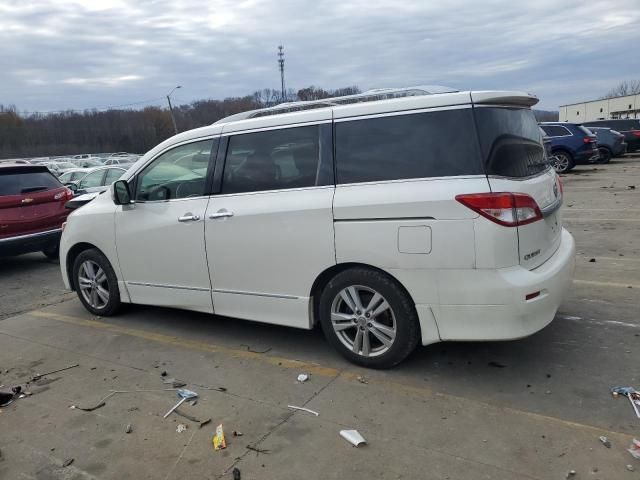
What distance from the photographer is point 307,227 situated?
404cm

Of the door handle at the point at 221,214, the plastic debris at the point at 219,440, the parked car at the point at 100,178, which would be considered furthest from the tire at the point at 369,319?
the parked car at the point at 100,178

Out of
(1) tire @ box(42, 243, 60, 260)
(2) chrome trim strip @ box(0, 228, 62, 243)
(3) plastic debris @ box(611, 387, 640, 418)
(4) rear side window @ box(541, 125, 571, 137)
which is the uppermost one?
(4) rear side window @ box(541, 125, 571, 137)

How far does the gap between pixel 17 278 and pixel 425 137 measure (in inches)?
281

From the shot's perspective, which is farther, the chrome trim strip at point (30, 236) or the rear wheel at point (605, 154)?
the rear wheel at point (605, 154)

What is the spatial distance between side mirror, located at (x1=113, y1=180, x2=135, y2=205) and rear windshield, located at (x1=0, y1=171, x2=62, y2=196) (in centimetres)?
445

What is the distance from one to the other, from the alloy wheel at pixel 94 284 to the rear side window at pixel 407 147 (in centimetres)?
310

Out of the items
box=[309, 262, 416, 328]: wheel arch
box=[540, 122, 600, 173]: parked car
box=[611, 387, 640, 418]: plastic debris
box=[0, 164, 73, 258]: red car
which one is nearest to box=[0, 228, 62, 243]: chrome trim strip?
box=[0, 164, 73, 258]: red car

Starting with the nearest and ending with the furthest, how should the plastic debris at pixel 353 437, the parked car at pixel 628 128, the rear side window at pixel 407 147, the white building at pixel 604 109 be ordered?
the plastic debris at pixel 353 437, the rear side window at pixel 407 147, the parked car at pixel 628 128, the white building at pixel 604 109

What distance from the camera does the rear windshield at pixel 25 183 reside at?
28.1ft

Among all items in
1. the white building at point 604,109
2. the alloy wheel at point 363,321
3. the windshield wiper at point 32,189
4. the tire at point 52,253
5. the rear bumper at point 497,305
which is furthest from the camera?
the white building at point 604,109

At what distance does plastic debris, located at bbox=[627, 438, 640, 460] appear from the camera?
2.84m

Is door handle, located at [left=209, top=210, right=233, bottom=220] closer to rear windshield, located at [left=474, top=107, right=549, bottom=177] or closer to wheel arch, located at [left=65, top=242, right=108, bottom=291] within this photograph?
wheel arch, located at [left=65, top=242, right=108, bottom=291]

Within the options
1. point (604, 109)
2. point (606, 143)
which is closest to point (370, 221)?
point (606, 143)

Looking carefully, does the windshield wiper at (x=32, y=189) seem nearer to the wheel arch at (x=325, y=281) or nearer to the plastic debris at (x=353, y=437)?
the wheel arch at (x=325, y=281)
